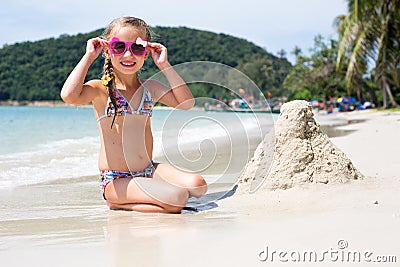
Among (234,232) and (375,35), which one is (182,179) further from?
(375,35)

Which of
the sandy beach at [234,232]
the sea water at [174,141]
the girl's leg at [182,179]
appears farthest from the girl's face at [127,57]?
the sandy beach at [234,232]

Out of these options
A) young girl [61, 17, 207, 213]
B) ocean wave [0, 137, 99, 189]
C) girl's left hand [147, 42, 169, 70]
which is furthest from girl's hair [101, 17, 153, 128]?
ocean wave [0, 137, 99, 189]

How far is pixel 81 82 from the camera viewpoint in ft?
10.6

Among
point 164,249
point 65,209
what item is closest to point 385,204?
point 164,249

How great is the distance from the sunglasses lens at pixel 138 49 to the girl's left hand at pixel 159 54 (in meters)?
0.08

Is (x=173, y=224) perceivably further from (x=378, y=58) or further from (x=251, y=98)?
(x=378, y=58)

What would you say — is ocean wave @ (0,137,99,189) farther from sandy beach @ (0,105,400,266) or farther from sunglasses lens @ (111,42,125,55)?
sunglasses lens @ (111,42,125,55)

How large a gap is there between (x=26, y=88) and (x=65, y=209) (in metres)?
72.7

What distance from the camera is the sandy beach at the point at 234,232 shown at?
7.18ft

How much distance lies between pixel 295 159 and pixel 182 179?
3.14ft

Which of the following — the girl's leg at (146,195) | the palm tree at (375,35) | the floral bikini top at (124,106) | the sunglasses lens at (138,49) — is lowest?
the girl's leg at (146,195)

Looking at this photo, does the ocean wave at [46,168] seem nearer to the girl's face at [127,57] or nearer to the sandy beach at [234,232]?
the sandy beach at [234,232]

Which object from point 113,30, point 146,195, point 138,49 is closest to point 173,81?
point 138,49

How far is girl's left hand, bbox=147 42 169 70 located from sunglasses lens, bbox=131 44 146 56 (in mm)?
82
